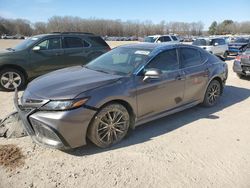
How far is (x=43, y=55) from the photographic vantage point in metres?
7.76

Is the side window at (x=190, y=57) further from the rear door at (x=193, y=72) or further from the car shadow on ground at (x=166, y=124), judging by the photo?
the car shadow on ground at (x=166, y=124)

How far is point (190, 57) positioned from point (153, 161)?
2.61 meters

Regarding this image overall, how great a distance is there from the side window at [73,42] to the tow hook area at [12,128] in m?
4.34

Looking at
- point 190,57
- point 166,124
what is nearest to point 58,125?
point 166,124

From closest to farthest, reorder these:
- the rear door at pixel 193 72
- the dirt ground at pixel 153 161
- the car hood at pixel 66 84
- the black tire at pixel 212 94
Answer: the dirt ground at pixel 153 161
the car hood at pixel 66 84
the rear door at pixel 193 72
the black tire at pixel 212 94

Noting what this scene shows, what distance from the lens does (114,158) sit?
3576 millimetres

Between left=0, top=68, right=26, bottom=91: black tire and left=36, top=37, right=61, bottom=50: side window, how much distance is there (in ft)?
3.58

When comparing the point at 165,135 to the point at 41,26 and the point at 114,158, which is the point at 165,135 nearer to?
the point at 114,158

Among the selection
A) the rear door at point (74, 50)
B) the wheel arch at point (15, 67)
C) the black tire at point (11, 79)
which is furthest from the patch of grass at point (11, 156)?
the rear door at point (74, 50)

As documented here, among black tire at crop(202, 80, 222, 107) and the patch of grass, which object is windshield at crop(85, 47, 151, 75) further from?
black tire at crop(202, 80, 222, 107)

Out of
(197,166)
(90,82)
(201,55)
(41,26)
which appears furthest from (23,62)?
(41,26)

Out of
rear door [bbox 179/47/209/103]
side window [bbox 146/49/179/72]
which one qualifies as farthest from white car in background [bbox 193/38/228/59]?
side window [bbox 146/49/179/72]

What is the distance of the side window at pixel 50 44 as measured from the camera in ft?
25.8

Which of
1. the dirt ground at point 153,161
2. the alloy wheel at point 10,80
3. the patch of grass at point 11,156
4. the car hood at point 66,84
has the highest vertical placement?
the car hood at point 66,84
